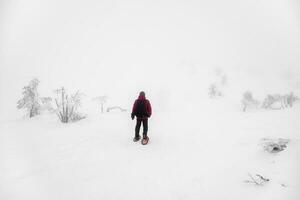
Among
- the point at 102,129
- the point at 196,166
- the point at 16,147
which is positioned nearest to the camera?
the point at 196,166

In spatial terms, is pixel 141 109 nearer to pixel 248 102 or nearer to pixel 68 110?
pixel 68 110

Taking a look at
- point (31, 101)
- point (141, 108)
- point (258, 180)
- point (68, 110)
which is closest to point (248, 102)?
point (141, 108)

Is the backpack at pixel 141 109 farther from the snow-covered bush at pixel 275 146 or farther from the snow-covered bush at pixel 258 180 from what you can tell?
the snow-covered bush at pixel 258 180

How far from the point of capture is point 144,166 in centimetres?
653

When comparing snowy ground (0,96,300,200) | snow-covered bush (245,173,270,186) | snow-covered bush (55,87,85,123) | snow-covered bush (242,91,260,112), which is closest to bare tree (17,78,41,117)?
snow-covered bush (55,87,85,123)

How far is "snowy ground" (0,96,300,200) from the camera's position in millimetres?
4949

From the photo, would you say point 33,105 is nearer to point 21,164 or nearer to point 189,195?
point 21,164

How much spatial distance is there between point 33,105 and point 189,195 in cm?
1411

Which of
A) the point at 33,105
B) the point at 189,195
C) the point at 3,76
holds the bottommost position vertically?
the point at 189,195

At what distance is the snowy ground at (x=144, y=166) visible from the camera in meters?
4.95

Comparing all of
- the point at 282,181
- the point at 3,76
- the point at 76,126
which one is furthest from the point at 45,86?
the point at 282,181

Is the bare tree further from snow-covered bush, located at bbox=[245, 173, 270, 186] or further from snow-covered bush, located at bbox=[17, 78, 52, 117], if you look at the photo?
snow-covered bush, located at bbox=[245, 173, 270, 186]

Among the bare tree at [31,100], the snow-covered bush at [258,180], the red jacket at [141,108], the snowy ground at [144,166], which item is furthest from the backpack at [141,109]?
the bare tree at [31,100]

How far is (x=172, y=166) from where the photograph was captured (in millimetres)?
6500
